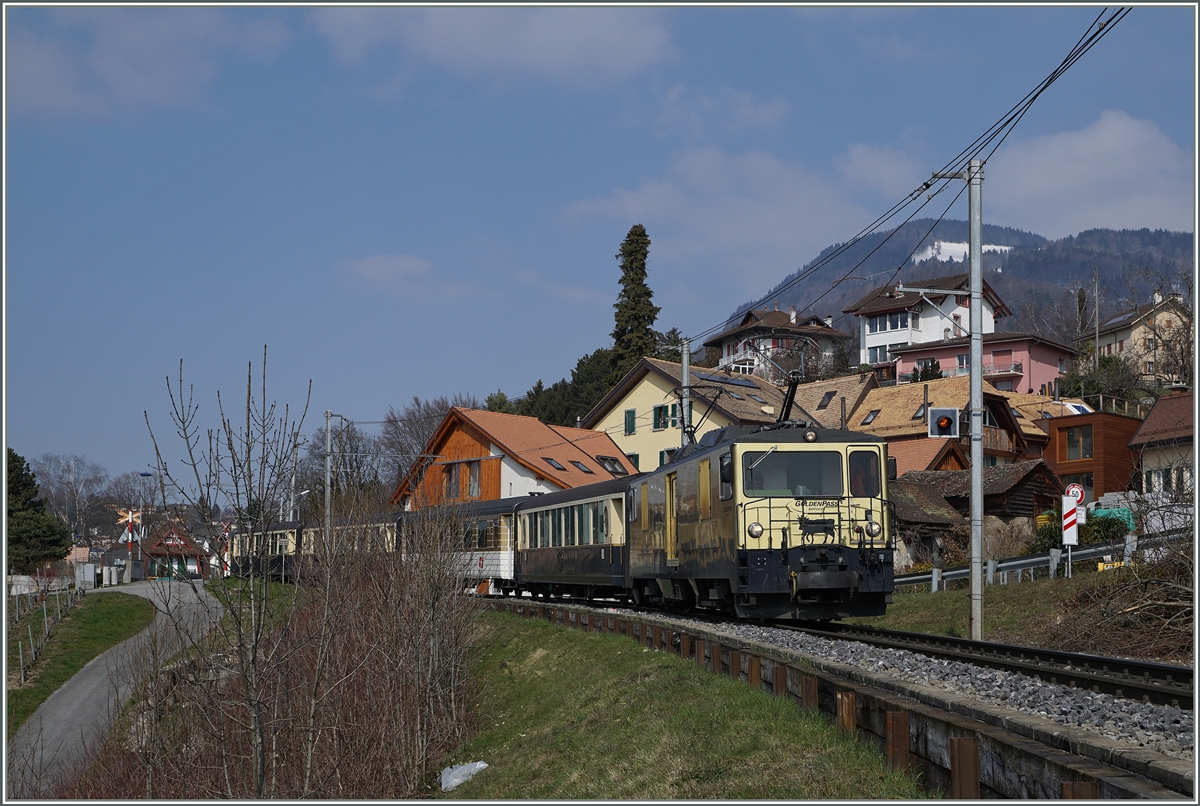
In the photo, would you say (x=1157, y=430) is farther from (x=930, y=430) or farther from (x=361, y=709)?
(x=361, y=709)

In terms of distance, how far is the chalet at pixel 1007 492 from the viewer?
42.0 metres

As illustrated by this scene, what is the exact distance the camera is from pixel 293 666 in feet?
51.9

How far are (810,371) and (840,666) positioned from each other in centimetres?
7673

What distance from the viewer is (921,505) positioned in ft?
130

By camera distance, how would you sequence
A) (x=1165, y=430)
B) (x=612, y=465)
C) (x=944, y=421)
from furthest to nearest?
(x=612, y=465) < (x=1165, y=430) < (x=944, y=421)

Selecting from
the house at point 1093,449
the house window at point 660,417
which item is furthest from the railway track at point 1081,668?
the house at point 1093,449

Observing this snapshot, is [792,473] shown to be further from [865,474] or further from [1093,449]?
[1093,449]

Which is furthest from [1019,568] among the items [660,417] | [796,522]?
[660,417]

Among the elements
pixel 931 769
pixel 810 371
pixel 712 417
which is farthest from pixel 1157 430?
pixel 810 371

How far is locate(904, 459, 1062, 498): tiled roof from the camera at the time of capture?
41875mm

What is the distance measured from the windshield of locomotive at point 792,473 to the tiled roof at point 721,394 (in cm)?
2722

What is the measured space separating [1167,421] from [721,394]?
54.3 ft

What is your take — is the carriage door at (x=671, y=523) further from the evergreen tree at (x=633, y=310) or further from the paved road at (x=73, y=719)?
the evergreen tree at (x=633, y=310)

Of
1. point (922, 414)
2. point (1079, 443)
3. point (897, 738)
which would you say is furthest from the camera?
point (1079, 443)
